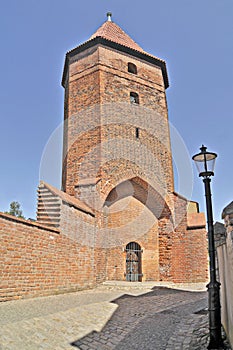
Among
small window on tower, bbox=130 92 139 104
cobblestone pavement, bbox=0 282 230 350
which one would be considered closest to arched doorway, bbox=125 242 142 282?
cobblestone pavement, bbox=0 282 230 350

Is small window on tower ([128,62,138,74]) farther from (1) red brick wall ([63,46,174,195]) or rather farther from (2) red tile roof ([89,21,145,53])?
(2) red tile roof ([89,21,145,53])

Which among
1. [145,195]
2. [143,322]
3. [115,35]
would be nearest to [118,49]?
[115,35]

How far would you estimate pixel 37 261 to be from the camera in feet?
27.4

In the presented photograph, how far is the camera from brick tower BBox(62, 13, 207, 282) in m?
13.0

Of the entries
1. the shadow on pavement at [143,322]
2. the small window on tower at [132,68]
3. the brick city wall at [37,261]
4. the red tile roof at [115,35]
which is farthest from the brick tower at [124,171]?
the shadow on pavement at [143,322]

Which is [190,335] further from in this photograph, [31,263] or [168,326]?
[31,263]

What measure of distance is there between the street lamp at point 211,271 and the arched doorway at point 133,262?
9058mm

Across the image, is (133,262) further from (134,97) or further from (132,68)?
(132,68)

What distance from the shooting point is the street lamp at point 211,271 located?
4.26 meters

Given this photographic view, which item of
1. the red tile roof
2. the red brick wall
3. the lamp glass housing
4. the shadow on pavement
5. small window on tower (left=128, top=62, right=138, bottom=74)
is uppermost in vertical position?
the red tile roof

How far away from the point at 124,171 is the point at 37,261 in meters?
6.31

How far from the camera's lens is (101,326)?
5539 mm

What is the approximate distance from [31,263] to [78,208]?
3.05 metres

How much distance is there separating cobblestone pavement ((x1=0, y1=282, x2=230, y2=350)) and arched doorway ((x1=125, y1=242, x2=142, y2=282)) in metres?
5.06
